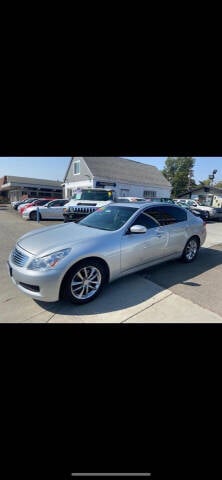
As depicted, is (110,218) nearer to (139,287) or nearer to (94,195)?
(139,287)

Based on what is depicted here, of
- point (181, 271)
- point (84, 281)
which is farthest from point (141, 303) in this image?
point (181, 271)

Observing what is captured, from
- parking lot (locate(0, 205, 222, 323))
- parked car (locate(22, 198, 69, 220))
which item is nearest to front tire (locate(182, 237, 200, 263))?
parking lot (locate(0, 205, 222, 323))

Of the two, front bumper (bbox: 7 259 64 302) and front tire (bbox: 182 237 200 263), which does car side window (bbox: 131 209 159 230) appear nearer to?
front tire (bbox: 182 237 200 263)

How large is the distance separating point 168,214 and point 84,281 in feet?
7.82

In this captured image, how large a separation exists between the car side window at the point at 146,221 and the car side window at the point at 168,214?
118 millimetres


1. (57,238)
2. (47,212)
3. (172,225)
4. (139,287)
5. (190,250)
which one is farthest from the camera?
(47,212)

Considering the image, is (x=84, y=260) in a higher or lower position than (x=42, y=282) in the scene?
higher

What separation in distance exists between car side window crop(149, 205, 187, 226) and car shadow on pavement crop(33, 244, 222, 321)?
1.03 meters

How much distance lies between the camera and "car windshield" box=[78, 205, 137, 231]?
360 centimetres

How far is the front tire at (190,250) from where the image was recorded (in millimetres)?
4680

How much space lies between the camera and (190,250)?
4.81m

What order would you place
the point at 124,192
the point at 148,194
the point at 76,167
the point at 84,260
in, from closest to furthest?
the point at 84,260 < the point at 124,192 < the point at 76,167 < the point at 148,194
